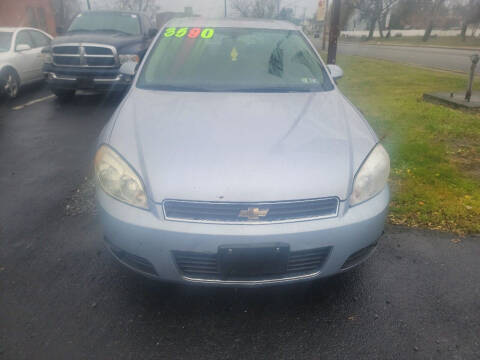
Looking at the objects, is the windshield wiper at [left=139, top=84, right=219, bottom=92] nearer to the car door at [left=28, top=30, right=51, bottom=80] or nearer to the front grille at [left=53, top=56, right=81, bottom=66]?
the front grille at [left=53, top=56, right=81, bottom=66]

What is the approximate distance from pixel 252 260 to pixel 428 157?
12.3 ft

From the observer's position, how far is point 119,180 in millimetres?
2070

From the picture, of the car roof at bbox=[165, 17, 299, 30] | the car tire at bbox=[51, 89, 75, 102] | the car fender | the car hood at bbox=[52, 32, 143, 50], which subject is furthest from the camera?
the car tire at bbox=[51, 89, 75, 102]

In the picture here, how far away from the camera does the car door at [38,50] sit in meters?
8.91

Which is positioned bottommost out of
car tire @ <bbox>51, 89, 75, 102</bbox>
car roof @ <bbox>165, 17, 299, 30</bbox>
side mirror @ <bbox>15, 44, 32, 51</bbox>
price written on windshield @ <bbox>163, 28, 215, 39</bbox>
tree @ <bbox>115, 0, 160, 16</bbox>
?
car tire @ <bbox>51, 89, 75, 102</bbox>

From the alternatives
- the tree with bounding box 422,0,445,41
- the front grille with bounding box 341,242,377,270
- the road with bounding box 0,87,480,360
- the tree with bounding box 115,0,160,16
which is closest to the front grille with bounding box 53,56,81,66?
the road with bounding box 0,87,480,360

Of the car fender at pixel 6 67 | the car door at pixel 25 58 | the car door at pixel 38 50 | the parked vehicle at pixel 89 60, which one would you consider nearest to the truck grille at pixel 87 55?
the parked vehicle at pixel 89 60

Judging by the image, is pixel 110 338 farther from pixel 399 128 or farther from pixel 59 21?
pixel 59 21

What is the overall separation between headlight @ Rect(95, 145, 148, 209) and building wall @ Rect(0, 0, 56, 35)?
85.6ft

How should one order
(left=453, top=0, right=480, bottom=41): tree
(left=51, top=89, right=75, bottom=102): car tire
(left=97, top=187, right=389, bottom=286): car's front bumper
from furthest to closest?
1. (left=453, top=0, right=480, bottom=41): tree
2. (left=51, top=89, right=75, bottom=102): car tire
3. (left=97, top=187, right=389, bottom=286): car's front bumper

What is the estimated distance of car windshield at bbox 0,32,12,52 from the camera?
8139mm

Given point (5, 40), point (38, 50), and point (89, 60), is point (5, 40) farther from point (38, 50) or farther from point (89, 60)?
point (89, 60)

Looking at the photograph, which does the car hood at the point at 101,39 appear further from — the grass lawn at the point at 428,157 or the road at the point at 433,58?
the road at the point at 433,58

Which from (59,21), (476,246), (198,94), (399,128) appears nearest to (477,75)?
(399,128)
